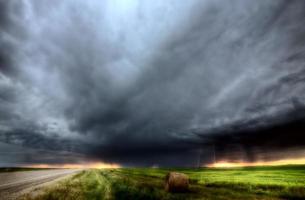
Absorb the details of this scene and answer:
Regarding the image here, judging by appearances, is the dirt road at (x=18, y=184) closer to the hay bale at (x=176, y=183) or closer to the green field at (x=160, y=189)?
the green field at (x=160, y=189)

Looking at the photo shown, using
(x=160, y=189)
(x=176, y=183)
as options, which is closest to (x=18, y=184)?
(x=160, y=189)

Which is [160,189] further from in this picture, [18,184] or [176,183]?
[18,184]

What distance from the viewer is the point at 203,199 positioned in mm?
16172

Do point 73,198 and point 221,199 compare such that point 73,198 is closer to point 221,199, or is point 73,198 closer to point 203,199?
point 203,199

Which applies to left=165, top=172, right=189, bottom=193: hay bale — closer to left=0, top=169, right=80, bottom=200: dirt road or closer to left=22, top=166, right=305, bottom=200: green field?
left=22, top=166, right=305, bottom=200: green field

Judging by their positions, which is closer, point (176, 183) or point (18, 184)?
point (176, 183)

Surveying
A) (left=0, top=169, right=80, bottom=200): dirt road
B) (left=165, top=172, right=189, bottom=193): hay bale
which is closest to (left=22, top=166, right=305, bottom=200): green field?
(left=165, top=172, right=189, bottom=193): hay bale

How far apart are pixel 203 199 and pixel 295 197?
10495mm

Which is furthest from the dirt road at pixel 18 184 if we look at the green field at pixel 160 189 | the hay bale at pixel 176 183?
the hay bale at pixel 176 183

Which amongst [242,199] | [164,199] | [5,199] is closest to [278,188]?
[242,199]

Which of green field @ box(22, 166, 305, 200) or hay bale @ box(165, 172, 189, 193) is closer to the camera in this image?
green field @ box(22, 166, 305, 200)

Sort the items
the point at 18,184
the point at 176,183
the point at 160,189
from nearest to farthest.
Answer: the point at 176,183, the point at 160,189, the point at 18,184

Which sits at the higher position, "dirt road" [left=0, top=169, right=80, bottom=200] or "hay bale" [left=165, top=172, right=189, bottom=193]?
"hay bale" [left=165, top=172, right=189, bottom=193]

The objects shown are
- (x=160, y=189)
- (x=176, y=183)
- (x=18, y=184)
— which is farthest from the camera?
(x=18, y=184)
